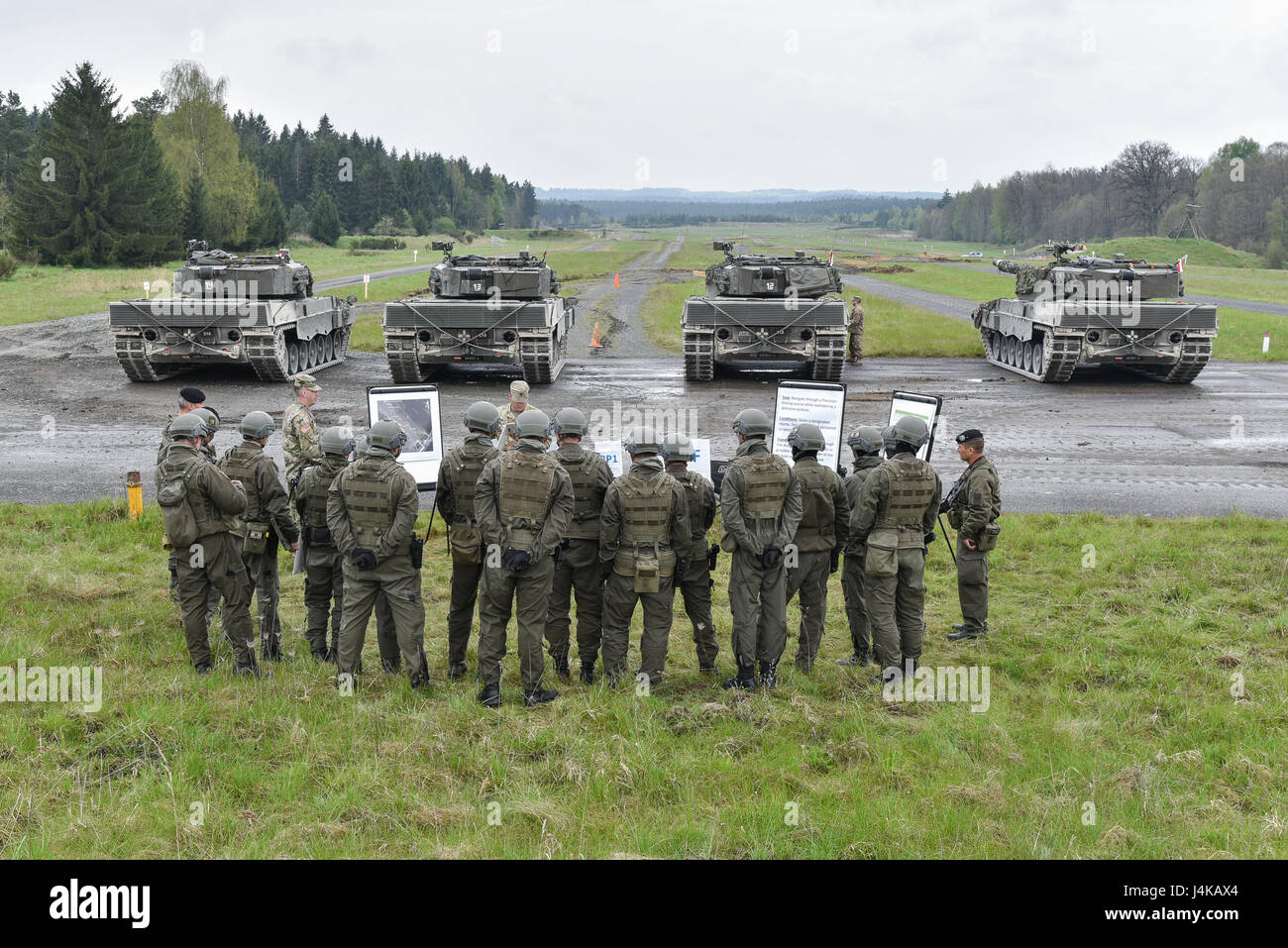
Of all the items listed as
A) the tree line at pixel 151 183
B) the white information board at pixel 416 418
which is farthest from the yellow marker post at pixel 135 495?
the tree line at pixel 151 183

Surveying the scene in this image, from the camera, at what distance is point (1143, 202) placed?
97.8m

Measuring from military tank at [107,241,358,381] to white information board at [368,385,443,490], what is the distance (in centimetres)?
1024

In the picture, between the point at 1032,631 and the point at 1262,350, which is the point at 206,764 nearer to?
the point at 1032,631

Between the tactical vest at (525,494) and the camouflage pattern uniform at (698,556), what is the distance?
978 mm

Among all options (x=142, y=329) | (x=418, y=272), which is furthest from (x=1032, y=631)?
(x=418, y=272)

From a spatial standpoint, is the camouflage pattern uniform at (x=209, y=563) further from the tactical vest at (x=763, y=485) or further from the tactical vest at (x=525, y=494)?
the tactical vest at (x=763, y=485)

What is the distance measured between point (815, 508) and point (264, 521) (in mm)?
4117

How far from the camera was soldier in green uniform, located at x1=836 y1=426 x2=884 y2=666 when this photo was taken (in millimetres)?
8133

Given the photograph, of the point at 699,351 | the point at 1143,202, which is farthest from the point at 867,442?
the point at 1143,202

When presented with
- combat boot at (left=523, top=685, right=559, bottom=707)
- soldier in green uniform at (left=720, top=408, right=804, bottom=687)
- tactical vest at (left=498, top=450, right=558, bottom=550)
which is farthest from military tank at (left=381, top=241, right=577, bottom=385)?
combat boot at (left=523, top=685, right=559, bottom=707)

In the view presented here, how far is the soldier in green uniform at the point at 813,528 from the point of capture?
771 centimetres

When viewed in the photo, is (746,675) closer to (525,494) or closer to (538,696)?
(538,696)

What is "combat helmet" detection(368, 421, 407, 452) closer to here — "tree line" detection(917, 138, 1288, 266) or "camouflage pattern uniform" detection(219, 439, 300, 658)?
A: "camouflage pattern uniform" detection(219, 439, 300, 658)

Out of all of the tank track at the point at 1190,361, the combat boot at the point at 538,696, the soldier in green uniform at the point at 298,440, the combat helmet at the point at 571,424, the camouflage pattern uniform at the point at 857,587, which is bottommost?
the combat boot at the point at 538,696
